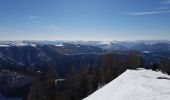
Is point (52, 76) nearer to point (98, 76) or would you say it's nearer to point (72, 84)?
point (72, 84)

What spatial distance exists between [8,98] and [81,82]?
115 meters

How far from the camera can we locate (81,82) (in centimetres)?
9131

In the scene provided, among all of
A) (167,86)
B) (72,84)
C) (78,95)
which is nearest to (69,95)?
(78,95)

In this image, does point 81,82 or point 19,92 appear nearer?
point 81,82

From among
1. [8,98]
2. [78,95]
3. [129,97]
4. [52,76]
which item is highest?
[129,97]

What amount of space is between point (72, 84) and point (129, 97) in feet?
224

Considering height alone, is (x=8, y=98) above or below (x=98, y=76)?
below

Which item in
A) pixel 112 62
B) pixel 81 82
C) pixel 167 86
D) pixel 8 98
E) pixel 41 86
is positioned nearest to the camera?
pixel 167 86

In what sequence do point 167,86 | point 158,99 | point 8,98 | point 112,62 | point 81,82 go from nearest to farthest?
point 158,99
point 167,86
point 81,82
point 112,62
point 8,98

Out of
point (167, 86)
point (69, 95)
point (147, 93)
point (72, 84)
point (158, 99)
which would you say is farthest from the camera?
point (72, 84)

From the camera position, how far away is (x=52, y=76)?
76.8 m

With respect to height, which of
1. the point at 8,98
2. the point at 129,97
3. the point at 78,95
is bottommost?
the point at 8,98

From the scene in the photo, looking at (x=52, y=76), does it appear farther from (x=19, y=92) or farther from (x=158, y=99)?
(x=19, y=92)

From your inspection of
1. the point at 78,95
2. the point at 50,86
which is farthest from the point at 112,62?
the point at 50,86
